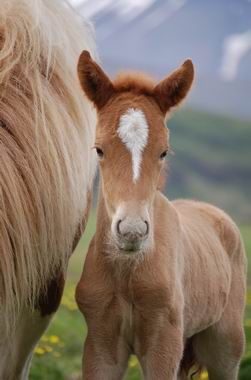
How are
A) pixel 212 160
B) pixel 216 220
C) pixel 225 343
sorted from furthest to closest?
pixel 212 160, pixel 216 220, pixel 225 343

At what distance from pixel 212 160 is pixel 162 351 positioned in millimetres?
12789

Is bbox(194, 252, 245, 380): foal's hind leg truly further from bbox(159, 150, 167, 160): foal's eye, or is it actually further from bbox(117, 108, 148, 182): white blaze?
bbox(117, 108, 148, 182): white blaze

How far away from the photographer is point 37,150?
351cm

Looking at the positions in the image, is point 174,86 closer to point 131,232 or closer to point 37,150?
point 37,150

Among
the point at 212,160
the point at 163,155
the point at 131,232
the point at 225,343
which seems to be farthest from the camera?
the point at 212,160

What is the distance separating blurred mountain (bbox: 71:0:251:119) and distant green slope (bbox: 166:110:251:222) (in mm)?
827

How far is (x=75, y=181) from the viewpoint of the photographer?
3.75 meters

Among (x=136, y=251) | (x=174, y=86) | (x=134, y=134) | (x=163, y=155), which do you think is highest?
(x=174, y=86)

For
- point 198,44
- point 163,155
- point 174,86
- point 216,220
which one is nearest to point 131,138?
point 163,155

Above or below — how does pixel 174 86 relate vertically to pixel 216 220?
above

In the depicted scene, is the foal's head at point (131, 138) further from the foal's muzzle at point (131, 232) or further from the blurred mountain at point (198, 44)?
the blurred mountain at point (198, 44)

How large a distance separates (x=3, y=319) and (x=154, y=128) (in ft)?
3.28

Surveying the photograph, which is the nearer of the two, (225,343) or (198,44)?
(225,343)

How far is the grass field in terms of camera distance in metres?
5.66
